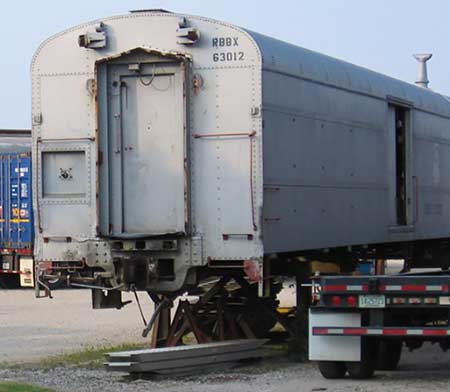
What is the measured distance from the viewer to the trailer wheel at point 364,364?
1320cm

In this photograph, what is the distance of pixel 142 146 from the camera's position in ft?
47.7

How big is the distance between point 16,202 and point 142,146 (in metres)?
15.5

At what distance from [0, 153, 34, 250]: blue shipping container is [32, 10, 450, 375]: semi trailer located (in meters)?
14.0

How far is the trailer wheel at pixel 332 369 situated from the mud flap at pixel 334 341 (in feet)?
0.50

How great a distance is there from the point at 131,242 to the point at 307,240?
7.59 feet

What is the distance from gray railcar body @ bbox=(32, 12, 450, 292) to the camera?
14.1 m

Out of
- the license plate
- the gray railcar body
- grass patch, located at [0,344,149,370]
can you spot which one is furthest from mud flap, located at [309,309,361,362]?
grass patch, located at [0,344,149,370]

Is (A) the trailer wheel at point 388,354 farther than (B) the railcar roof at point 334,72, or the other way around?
(B) the railcar roof at point 334,72

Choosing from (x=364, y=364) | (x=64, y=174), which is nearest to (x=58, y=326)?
(x=64, y=174)

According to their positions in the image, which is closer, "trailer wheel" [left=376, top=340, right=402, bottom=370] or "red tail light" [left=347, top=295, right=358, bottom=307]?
"red tail light" [left=347, top=295, right=358, bottom=307]

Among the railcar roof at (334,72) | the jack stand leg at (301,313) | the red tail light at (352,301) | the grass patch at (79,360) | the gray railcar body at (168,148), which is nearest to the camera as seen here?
the red tail light at (352,301)

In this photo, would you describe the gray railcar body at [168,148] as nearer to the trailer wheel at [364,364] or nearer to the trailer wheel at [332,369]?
the trailer wheel at [332,369]

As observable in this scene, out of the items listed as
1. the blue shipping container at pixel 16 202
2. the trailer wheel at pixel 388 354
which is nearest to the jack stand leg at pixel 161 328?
the trailer wheel at pixel 388 354

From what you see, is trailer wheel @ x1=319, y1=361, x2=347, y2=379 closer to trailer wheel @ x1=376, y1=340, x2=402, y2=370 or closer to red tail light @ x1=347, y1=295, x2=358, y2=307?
trailer wheel @ x1=376, y1=340, x2=402, y2=370
